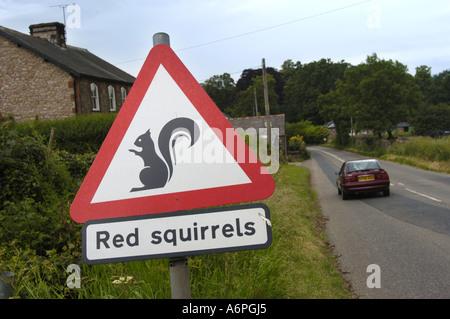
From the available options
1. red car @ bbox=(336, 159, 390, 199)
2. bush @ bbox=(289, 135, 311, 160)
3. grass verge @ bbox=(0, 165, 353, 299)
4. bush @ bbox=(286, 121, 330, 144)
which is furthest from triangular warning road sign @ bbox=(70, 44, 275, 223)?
bush @ bbox=(286, 121, 330, 144)

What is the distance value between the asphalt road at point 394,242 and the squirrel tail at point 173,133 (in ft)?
15.2

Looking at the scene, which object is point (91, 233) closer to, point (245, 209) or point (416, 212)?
point (245, 209)

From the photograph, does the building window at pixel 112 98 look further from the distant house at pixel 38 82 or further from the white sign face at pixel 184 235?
the white sign face at pixel 184 235

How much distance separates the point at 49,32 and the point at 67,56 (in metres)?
3.41

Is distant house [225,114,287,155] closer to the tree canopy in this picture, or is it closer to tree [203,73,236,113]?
the tree canopy

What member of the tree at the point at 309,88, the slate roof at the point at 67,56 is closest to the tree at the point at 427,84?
the tree at the point at 309,88

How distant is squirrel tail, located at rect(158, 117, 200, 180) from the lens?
1.91 meters

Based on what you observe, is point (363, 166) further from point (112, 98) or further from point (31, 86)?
point (31, 86)

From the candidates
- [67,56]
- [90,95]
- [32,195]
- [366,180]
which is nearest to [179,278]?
[32,195]

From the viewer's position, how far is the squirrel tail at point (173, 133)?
1912mm

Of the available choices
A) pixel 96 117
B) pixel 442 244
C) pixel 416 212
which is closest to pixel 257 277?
pixel 442 244

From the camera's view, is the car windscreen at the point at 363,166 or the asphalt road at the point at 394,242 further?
the car windscreen at the point at 363,166
